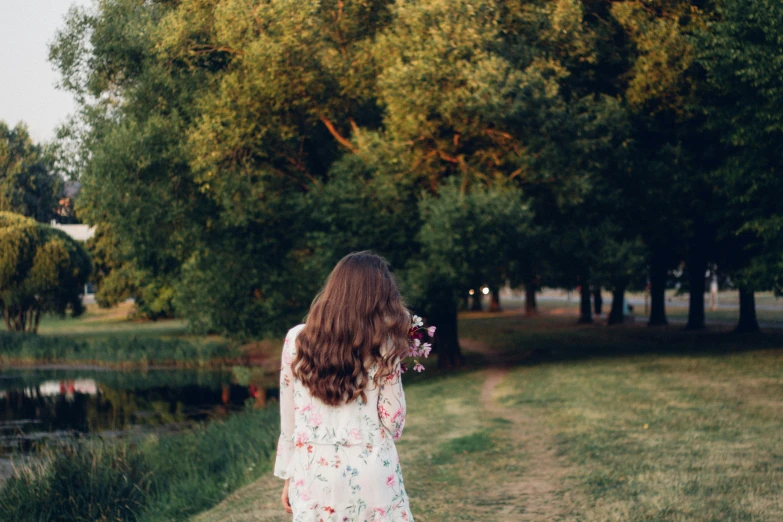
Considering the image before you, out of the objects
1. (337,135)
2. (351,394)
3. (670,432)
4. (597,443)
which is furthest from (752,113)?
(351,394)

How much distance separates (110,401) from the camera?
23312 mm

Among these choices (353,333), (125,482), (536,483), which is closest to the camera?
(353,333)

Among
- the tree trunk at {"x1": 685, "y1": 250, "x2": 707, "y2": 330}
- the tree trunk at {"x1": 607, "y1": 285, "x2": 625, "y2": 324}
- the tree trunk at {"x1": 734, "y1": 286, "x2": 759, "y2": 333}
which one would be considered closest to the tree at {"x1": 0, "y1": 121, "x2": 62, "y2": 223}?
the tree trunk at {"x1": 607, "y1": 285, "x2": 625, "y2": 324}

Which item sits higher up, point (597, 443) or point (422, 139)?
point (422, 139)

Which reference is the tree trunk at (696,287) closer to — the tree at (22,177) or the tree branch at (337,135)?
the tree branch at (337,135)

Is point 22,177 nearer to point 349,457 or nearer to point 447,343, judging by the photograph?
point 447,343

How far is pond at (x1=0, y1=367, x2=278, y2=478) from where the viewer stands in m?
18.9

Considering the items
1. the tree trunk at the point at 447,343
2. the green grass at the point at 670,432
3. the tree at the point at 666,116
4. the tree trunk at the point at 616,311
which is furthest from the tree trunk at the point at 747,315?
the tree trunk at the point at 447,343

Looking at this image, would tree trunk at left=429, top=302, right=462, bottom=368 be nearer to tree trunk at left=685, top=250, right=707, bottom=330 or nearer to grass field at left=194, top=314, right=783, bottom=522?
grass field at left=194, top=314, right=783, bottom=522

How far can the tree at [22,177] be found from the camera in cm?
4628

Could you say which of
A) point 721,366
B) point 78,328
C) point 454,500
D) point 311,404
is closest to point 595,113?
point 721,366

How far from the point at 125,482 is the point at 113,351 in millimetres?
22269

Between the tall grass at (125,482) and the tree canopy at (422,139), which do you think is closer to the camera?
the tall grass at (125,482)

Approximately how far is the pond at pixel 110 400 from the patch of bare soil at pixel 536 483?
8.64 m
